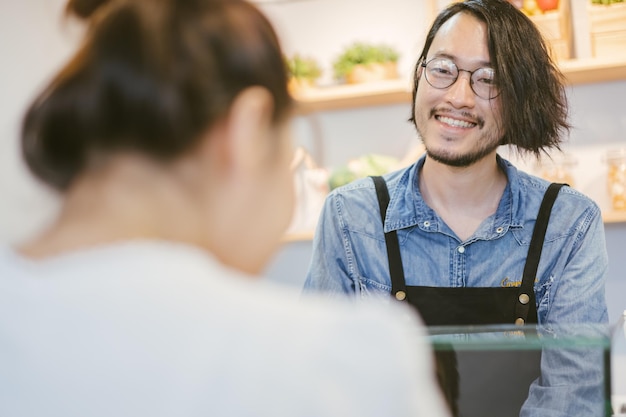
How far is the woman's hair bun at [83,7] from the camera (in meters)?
0.74

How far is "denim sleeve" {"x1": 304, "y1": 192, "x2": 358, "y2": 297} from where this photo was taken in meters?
1.83

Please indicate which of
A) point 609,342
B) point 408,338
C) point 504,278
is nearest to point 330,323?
point 408,338

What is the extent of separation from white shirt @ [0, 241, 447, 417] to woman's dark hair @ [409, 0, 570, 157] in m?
1.33

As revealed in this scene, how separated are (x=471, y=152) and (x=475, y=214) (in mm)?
148

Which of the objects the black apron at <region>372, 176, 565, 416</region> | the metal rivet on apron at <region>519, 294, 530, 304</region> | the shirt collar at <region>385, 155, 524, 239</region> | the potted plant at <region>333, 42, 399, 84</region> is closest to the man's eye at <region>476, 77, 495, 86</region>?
the shirt collar at <region>385, 155, 524, 239</region>

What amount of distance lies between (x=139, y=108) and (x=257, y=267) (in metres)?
0.19

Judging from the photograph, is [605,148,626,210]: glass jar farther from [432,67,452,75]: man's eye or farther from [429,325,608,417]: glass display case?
[429,325,608,417]: glass display case

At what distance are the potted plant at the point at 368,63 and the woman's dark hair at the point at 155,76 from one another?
243 cm

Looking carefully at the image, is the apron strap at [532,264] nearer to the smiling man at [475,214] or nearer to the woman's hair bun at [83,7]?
the smiling man at [475,214]

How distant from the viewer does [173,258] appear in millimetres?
600

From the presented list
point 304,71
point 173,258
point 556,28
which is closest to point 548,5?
point 556,28

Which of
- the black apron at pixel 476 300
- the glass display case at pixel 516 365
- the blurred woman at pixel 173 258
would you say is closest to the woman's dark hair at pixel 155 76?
the blurred woman at pixel 173 258

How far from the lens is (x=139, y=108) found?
2.09 feet

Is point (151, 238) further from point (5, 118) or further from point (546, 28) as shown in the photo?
point (5, 118)
